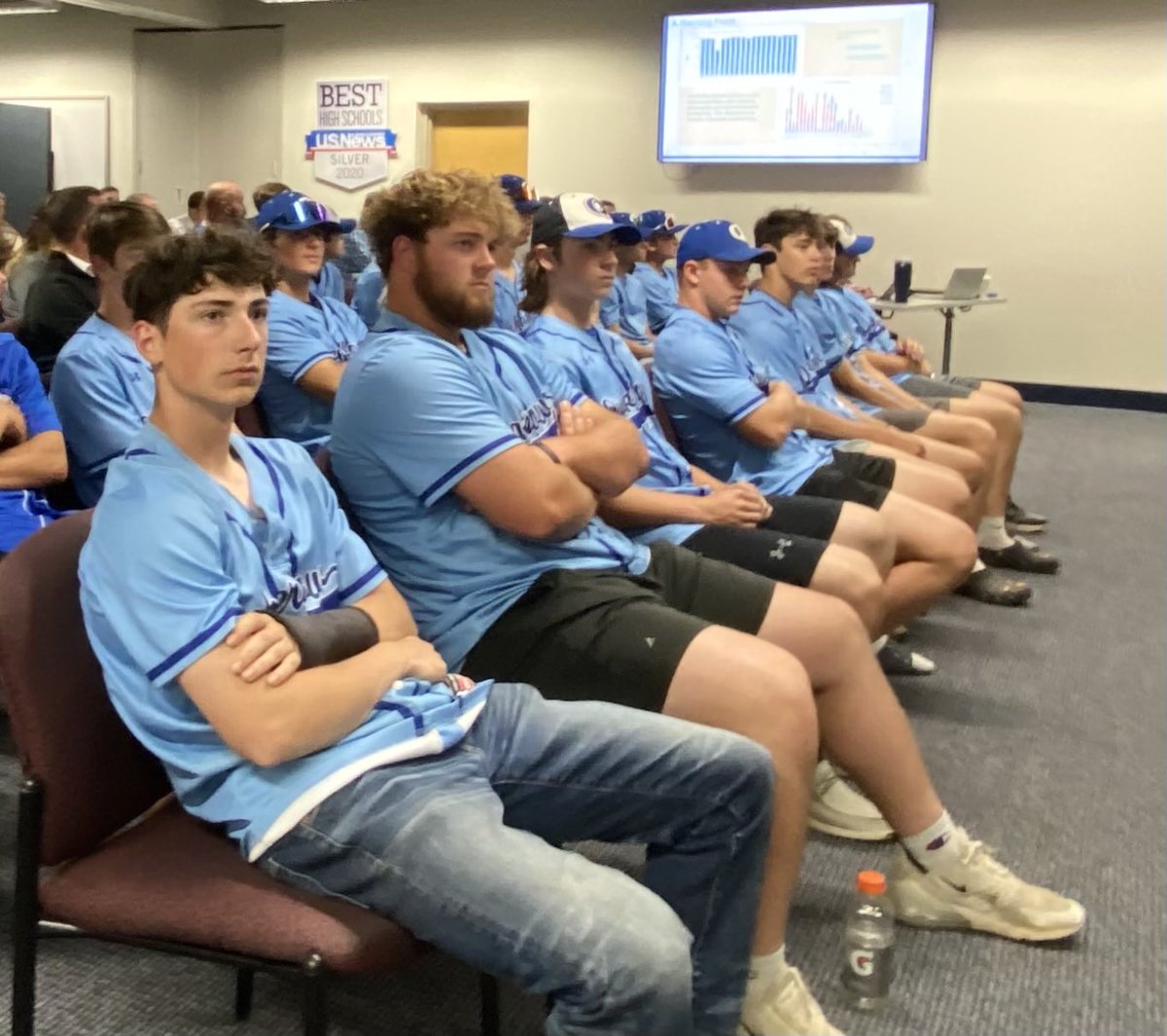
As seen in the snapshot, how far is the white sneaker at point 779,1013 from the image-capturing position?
5.35 ft

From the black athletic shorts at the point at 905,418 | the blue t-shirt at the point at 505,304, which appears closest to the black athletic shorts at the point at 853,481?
the black athletic shorts at the point at 905,418

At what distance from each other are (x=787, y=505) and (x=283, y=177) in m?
8.80

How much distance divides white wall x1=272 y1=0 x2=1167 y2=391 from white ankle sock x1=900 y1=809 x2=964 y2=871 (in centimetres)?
733

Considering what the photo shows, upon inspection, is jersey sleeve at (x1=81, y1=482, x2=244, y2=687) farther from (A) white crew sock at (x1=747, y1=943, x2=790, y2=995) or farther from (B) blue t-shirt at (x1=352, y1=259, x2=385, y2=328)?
(B) blue t-shirt at (x1=352, y1=259, x2=385, y2=328)

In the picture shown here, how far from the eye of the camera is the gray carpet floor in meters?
1.75

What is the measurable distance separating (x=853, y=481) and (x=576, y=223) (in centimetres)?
100

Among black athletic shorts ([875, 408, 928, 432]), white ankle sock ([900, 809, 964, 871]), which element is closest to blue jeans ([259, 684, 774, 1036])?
white ankle sock ([900, 809, 964, 871])

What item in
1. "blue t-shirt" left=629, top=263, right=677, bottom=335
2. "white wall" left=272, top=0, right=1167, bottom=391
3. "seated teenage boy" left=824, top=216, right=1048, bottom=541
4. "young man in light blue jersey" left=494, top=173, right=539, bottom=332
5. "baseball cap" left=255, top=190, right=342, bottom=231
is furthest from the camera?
"white wall" left=272, top=0, right=1167, bottom=391

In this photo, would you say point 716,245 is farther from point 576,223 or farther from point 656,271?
point 656,271

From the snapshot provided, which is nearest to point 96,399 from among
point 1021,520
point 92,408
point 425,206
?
point 92,408

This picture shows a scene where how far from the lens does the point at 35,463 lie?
2.34 metres

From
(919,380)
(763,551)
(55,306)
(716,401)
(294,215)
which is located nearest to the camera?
(763,551)

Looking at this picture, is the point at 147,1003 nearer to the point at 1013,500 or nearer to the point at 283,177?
the point at 1013,500

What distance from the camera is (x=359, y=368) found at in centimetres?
179
